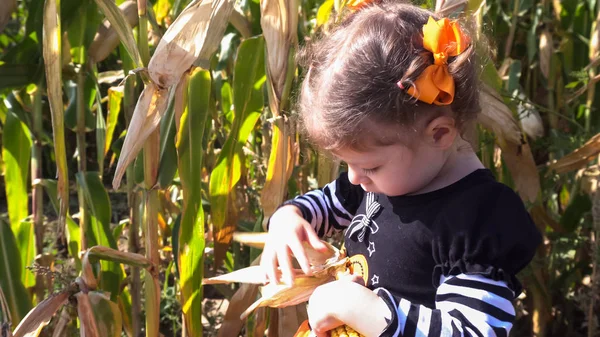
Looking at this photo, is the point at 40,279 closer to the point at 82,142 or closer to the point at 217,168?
the point at 82,142

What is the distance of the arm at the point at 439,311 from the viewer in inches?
35.3

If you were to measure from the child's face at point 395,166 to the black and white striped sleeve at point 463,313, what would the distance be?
0.16 meters

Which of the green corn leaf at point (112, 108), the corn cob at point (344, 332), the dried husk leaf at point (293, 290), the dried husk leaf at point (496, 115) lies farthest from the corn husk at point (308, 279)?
the green corn leaf at point (112, 108)

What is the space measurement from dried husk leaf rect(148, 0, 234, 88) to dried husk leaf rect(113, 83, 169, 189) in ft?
0.07

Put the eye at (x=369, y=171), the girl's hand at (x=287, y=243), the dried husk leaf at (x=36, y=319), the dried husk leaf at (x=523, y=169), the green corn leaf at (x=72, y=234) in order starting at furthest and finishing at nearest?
the green corn leaf at (x=72, y=234) < the dried husk leaf at (x=523, y=169) < the dried husk leaf at (x=36, y=319) < the girl's hand at (x=287, y=243) < the eye at (x=369, y=171)

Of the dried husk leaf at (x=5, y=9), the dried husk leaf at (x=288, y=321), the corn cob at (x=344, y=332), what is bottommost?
the dried husk leaf at (x=288, y=321)

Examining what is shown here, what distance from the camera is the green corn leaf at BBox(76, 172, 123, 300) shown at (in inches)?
64.1

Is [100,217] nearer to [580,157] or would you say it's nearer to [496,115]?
[496,115]

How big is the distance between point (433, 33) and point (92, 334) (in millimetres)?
839

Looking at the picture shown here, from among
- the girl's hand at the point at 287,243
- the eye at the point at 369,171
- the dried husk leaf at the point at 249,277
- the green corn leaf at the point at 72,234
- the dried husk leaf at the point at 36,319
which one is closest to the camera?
the eye at the point at 369,171

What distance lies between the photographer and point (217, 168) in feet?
4.94

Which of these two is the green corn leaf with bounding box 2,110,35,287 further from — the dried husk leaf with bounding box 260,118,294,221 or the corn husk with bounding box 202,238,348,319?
the corn husk with bounding box 202,238,348,319

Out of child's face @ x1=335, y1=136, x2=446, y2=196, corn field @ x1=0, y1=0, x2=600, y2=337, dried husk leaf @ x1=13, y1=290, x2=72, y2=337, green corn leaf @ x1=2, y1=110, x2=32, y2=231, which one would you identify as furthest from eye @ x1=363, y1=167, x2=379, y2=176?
green corn leaf @ x1=2, y1=110, x2=32, y2=231

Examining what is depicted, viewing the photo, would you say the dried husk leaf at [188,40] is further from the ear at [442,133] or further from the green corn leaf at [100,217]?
the green corn leaf at [100,217]
